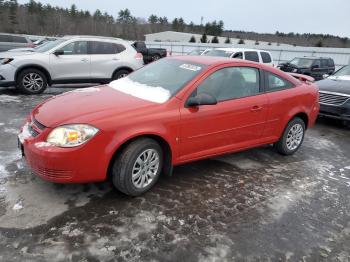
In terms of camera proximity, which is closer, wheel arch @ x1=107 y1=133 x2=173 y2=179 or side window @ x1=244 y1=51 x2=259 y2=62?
wheel arch @ x1=107 y1=133 x2=173 y2=179

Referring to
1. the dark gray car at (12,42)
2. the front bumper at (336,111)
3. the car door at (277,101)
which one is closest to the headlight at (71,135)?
the car door at (277,101)

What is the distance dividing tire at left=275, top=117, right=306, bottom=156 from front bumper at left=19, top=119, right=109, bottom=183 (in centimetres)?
311

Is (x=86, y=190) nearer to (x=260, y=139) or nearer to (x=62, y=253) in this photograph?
(x=62, y=253)

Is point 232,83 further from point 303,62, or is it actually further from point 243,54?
point 303,62

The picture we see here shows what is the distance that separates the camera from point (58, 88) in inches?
422

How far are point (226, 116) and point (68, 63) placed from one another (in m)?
6.35

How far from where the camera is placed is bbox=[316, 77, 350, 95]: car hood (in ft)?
25.8

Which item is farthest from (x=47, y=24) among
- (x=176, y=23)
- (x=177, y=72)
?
(x=177, y=72)

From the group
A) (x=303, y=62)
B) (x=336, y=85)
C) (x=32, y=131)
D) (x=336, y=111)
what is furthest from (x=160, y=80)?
(x=303, y=62)

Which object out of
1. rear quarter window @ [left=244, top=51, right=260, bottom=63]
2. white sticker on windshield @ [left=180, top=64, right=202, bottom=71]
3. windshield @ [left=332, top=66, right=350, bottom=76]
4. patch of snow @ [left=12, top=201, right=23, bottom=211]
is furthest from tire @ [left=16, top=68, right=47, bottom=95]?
windshield @ [left=332, top=66, right=350, bottom=76]

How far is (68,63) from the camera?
365 inches

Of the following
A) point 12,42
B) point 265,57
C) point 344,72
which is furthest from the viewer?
point 12,42

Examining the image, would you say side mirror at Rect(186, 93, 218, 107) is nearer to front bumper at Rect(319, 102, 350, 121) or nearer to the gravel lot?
the gravel lot

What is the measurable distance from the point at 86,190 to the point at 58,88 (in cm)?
770
